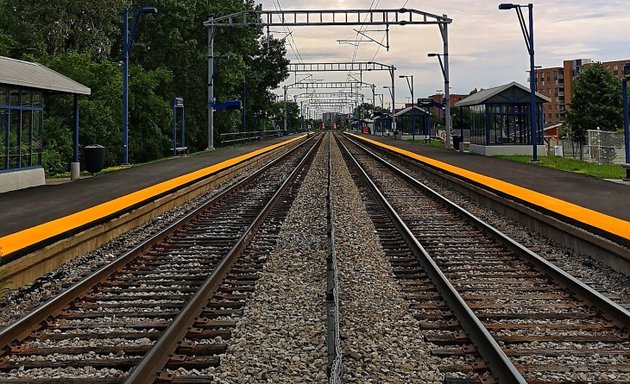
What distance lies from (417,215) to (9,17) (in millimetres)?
38198

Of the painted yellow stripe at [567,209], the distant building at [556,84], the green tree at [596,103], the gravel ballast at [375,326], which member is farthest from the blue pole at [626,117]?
the distant building at [556,84]

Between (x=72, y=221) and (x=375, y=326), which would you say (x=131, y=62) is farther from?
(x=375, y=326)

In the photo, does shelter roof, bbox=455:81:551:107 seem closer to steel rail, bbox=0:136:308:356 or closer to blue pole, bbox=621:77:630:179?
blue pole, bbox=621:77:630:179

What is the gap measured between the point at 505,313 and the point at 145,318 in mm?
3823

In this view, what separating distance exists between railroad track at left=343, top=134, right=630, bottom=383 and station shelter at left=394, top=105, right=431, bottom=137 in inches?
1908

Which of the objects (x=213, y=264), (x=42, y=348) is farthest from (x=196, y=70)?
(x=42, y=348)

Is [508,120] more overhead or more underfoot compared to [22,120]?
more overhead

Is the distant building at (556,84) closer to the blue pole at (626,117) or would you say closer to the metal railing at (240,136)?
the metal railing at (240,136)

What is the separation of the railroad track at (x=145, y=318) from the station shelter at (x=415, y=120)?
49.4 m

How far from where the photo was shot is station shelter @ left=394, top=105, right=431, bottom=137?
2364 inches

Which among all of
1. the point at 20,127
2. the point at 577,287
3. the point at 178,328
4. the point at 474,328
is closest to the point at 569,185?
the point at 577,287

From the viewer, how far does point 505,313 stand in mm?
6461

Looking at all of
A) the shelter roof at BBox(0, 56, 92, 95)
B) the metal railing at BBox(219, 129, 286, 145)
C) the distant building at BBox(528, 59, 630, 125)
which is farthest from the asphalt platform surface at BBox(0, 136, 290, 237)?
the distant building at BBox(528, 59, 630, 125)

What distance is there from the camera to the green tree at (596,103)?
44625 mm
